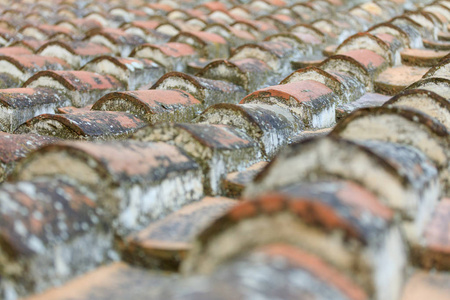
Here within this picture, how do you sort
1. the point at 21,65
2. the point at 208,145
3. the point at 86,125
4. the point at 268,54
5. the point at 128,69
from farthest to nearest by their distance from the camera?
1. the point at 268,54
2. the point at 21,65
3. the point at 128,69
4. the point at 86,125
5. the point at 208,145

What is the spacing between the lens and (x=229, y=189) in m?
2.08

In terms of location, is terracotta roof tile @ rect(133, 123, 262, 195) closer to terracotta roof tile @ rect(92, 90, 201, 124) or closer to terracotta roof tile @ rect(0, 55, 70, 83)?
terracotta roof tile @ rect(92, 90, 201, 124)

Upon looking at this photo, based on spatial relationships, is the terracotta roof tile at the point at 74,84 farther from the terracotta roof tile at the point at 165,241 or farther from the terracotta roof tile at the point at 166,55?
the terracotta roof tile at the point at 165,241

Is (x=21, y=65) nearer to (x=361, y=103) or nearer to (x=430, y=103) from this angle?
(x=361, y=103)

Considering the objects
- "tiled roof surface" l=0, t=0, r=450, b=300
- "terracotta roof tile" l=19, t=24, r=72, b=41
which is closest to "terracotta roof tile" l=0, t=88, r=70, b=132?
"tiled roof surface" l=0, t=0, r=450, b=300

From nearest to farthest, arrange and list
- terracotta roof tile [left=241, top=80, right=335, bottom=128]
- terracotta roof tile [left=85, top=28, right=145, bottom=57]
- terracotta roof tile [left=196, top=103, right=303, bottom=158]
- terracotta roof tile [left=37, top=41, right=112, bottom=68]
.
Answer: terracotta roof tile [left=196, top=103, right=303, bottom=158] → terracotta roof tile [left=241, top=80, right=335, bottom=128] → terracotta roof tile [left=37, top=41, right=112, bottom=68] → terracotta roof tile [left=85, top=28, right=145, bottom=57]

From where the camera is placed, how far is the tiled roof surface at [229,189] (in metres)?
1.23

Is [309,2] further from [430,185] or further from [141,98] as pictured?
[430,185]

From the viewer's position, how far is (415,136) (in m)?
1.92

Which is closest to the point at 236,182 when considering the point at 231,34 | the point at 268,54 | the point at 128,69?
the point at 128,69

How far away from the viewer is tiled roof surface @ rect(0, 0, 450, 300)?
4.03ft

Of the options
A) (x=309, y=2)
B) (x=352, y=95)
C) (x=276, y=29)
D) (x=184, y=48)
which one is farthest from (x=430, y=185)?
(x=309, y=2)

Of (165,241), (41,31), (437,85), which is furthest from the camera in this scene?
(41,31)

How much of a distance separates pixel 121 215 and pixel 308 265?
67 cm
